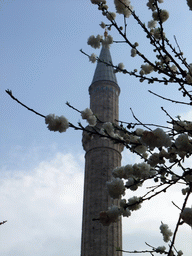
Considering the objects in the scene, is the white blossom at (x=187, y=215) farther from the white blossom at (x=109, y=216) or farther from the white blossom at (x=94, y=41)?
the white blossom at (x=94, y=41)

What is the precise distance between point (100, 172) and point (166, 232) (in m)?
14.0

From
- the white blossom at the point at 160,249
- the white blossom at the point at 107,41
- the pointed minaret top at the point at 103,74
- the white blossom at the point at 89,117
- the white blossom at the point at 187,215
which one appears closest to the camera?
the white blossom at the point at 187,215

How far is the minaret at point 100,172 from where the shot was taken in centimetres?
1627

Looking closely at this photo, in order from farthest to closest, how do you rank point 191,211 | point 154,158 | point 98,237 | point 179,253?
point 98,237 → point 179,253 → point 154,158 → point 191,211

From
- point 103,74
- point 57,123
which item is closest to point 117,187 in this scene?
point 57,123

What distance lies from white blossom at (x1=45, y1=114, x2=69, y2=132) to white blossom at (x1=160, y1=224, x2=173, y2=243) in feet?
6.76

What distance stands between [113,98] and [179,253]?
17.6 meters

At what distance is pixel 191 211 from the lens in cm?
239

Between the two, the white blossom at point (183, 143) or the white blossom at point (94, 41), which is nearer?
the white blossom at point (183, 143)

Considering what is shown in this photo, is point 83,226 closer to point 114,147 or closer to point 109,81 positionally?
point 114,147

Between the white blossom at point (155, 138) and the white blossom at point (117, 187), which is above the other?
the white blossom at point (155, 138)

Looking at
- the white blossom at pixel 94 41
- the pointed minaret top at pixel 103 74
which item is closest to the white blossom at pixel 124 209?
the white blossom at pixel 94 41

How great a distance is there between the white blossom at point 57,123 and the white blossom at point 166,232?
2061 millimetres

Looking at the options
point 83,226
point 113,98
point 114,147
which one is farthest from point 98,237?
point 113,98
